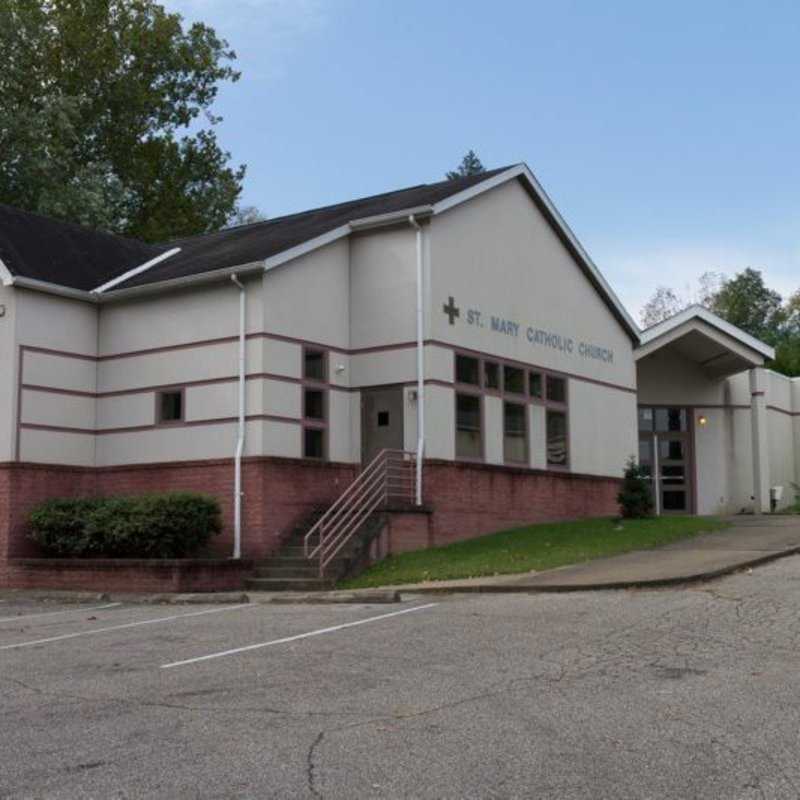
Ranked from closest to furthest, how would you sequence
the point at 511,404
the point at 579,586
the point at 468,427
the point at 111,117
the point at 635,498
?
→ the point at 579,586 < the point at 468,427 < the point at 511,404 < the point at 635,498 < the point at 111,117

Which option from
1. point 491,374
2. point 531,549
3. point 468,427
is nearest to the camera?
point 531,549

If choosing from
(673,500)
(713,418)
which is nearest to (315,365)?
(673,500)

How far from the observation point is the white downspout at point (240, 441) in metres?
21.0

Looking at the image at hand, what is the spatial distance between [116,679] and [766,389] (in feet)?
90.1

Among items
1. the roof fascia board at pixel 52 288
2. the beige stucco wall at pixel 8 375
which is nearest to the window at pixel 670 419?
the roof fascia board at pixel 52 288

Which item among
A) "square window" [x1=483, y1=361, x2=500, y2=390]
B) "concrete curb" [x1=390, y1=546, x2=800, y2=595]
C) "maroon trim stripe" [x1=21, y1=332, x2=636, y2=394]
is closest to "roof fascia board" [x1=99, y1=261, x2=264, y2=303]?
"maroon trim stripe" [x1=21, y1=332, x2=636, y2=394]

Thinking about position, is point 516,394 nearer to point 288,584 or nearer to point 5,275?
point 288,584

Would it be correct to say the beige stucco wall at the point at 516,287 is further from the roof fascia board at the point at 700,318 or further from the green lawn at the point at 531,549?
the green lawn at the point at 531,549

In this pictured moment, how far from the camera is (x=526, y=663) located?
10750mm

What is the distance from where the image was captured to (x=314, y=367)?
75.5ft

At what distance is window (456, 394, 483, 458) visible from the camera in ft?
78.3

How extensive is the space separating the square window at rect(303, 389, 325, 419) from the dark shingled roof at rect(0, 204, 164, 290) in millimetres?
5192

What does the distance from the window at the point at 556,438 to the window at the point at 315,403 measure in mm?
6139

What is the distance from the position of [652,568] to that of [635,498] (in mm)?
8851
